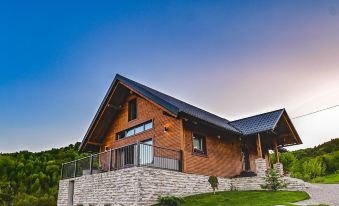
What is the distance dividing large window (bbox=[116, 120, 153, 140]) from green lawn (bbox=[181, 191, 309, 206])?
5.30 metres

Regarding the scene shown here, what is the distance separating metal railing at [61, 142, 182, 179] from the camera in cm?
1526

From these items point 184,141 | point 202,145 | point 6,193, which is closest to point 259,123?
point 202,145

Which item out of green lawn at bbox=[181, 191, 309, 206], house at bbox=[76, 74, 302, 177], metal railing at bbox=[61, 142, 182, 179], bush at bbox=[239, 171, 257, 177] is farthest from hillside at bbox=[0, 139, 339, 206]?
green lawn at bbox=[181, 191, 309, 206]

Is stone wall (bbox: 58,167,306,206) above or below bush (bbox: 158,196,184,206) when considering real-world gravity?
above

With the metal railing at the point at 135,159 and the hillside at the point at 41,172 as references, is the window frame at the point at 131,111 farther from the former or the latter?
the hillside at the point at 41,172

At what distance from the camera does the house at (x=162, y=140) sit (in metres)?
15.9

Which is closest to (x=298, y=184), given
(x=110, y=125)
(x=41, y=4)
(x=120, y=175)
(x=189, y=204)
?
(x=189, y=204)

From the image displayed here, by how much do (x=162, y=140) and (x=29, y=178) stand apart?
19159 millimetres

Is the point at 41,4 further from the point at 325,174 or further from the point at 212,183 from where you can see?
the point at 325,174

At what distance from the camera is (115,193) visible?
15133 mm

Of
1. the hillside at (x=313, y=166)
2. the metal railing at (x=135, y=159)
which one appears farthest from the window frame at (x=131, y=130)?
the hillside at (x=313, y=166)

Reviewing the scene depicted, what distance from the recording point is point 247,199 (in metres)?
13.9

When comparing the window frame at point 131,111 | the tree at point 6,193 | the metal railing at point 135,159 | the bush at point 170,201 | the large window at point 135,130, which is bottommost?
the bush at point 170,201

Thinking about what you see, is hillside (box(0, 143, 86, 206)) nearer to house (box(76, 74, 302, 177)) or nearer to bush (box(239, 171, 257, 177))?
house (box(76, 74, 302, 177))
